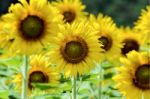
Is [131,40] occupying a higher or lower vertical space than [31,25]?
higher

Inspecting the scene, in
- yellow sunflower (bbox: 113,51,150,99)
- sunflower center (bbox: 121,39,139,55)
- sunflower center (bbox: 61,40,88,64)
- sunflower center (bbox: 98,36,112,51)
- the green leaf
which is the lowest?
the green leaf

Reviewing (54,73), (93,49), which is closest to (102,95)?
(54,73)

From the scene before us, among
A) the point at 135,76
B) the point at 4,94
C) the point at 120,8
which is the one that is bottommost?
the point at 4,94

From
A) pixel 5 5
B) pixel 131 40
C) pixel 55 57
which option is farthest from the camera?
pixel 5 5

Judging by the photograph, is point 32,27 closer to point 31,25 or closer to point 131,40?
point 31,25

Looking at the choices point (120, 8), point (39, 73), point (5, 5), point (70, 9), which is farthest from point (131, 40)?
point (120, 8)

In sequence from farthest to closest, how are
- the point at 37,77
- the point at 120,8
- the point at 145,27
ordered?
the point at 120,8
the point at 145,27
the point at 37,77

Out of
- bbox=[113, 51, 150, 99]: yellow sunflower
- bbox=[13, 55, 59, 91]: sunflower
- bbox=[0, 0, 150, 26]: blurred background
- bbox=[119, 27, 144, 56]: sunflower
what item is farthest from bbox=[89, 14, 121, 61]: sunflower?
bbox=[0, 0, 150, 26]: blurred background

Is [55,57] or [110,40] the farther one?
[110,40]

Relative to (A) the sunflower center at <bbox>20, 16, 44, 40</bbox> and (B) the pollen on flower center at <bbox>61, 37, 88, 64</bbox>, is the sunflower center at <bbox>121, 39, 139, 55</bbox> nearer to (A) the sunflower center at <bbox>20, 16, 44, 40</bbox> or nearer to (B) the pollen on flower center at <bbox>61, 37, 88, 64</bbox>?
(B) the pollen on flower center at <bbox>61, 37, 88, 64</bbox>
